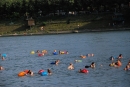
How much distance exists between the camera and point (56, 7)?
15438 cm

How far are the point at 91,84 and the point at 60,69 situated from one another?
12479mm

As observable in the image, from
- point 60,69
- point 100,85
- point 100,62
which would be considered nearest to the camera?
point 100,85

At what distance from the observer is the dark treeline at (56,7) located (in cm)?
14352

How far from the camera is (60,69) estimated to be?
174ft

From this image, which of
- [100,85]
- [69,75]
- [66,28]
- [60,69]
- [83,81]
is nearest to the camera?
[100,85]

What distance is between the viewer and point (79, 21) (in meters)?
134

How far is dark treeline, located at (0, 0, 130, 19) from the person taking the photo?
471 ft

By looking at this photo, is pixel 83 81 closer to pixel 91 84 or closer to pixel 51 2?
pixel 91 84

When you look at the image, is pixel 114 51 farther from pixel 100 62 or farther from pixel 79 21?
pixel 79 21

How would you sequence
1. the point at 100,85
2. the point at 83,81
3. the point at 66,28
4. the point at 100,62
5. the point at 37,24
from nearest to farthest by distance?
the point at 100,85
the point at 83,81
the point at 100,62
the point at 66,28
the point at 37,24

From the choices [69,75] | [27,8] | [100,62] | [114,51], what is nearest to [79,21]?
[27,8]

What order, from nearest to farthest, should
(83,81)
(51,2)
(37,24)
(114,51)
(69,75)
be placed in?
(83,81) < (69,75) < (114,51) < (37,24) < (51,2)

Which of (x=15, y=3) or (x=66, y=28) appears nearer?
(x=66, y=28)

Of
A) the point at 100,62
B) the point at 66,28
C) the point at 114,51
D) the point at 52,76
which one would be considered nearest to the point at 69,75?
the point at 52,76
